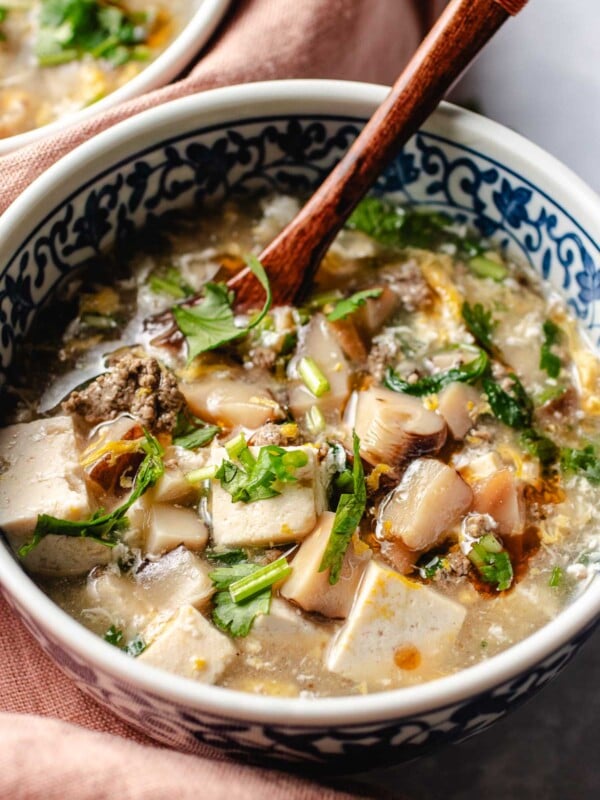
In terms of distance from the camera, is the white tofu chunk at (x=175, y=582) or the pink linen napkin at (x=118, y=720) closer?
the pink linen napkin at (x=118, y=720)

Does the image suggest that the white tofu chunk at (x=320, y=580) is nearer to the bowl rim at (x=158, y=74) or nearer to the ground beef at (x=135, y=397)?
the ground beef at (x=135, y=397)

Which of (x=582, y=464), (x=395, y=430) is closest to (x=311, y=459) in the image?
(x=395, y=430)

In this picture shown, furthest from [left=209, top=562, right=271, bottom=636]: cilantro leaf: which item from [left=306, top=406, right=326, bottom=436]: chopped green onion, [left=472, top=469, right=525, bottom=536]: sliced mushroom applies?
[left=472, top=469, right=525, bottom=536]: sliced mushroom

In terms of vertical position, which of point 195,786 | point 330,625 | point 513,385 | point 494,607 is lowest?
point 195,786

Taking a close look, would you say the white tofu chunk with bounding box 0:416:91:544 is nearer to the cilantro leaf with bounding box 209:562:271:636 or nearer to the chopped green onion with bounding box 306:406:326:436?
the cilantro leaf with bounding box 209:562:271:636

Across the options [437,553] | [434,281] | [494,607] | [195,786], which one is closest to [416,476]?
[437,553]

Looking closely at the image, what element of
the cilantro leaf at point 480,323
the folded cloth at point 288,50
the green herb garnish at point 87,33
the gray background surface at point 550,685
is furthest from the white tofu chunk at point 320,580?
the green herb garnish at point 87,33

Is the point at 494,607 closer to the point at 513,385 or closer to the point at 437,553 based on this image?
the point at 437,553

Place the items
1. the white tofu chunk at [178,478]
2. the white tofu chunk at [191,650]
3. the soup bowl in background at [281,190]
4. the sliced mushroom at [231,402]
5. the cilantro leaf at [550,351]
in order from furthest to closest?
the cilantro leaf at [550,351]
the sliced mushroom at [231,402]
the white tofu chunk at [178,478]
the white tofu chunk at [191,650]
the soup bowl in background at [281,190]
